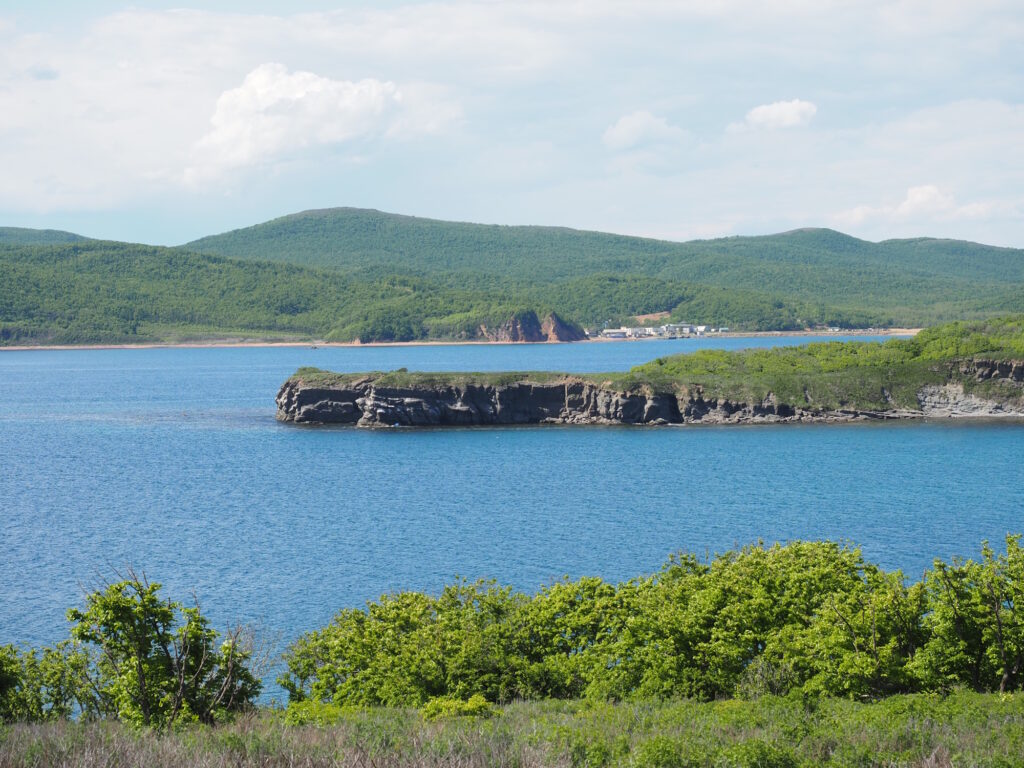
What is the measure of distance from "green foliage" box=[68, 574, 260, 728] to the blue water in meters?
12.1

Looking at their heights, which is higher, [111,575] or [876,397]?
[876,397]

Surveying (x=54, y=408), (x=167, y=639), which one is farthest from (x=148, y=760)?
(x=54, y=408)

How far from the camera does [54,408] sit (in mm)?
153375

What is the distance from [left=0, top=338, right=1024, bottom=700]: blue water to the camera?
57562mm

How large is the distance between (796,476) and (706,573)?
Result: 152 feet

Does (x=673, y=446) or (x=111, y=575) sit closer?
(x=111, y=575)

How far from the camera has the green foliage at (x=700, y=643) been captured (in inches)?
1409

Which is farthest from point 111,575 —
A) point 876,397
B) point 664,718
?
point 876,397

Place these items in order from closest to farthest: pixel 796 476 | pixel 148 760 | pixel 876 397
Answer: pixel 148 760 → pixel 796 476 → pixel 876 397

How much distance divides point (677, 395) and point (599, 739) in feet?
338

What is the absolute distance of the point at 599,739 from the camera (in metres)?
28.2

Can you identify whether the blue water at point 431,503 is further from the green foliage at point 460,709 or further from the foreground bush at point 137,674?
the green foliage at point 460,709

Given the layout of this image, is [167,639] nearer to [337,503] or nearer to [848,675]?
[848,675]

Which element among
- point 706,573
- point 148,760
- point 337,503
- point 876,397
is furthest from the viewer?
point 876,397
